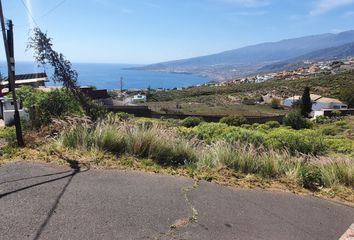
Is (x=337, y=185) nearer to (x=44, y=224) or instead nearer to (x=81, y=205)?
(x=81, y=205)

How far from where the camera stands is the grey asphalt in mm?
4305

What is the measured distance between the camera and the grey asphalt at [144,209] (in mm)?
4305

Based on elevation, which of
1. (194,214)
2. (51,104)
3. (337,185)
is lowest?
(337,185)

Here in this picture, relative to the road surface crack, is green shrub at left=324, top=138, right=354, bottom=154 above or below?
below

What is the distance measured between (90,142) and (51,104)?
8.60ft

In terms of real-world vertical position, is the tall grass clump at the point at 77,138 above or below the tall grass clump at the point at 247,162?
above

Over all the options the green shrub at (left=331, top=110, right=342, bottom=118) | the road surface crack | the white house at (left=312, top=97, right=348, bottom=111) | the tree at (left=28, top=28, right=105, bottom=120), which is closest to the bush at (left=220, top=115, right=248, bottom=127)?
the green shrub at (left=331, top=110, right=342, bottom=118)

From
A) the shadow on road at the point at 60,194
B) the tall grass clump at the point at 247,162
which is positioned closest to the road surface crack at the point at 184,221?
the shadow on road at the point at 60,194

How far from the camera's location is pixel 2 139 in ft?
28.9

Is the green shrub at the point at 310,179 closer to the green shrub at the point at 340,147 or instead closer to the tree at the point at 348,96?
the green shrub at the point at 340,147

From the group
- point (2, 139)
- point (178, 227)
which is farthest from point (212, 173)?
point (2, 139)

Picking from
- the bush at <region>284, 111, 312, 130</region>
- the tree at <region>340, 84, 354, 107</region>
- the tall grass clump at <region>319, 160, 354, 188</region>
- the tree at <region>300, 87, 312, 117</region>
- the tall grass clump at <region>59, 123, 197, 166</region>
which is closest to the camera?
the tall grass clump at <region>319, 160, 354, 188</region>

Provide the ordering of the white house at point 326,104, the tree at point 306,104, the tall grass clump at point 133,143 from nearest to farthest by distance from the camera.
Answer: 1. the tall grass clump at point 133,143
2. the tree at point 306,104
3. the white house at point 326,104

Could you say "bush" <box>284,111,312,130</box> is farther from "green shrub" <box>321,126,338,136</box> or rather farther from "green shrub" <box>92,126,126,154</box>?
"green shrub" <box>92,126,126,154</box>
